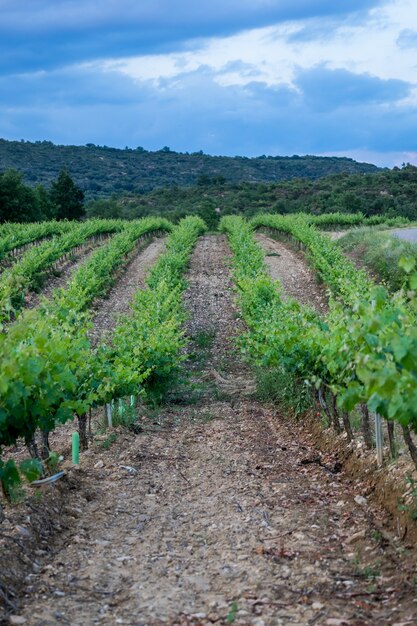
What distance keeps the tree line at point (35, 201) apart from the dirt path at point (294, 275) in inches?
704

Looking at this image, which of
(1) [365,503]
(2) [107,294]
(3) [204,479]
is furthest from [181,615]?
(2) [107,294]

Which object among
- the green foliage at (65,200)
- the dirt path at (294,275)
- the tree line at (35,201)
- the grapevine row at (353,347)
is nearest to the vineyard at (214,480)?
the grapevine row at (353,347)

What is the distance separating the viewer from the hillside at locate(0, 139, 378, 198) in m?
93.4

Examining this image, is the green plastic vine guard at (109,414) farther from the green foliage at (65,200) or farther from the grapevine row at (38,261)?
the green foliage at (65,200)

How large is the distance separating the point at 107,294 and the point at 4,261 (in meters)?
7.55

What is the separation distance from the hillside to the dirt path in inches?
1876

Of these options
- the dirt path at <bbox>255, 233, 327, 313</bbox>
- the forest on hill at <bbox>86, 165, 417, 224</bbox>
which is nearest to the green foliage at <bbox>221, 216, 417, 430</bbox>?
the dirt path at <bbox>255, 233, 327, 313</bbox>

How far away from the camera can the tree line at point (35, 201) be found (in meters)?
50.5

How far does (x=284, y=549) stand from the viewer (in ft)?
19.8

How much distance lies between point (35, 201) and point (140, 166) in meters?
55.7

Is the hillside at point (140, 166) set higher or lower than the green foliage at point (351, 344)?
higher

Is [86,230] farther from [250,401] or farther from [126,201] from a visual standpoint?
[126,201]

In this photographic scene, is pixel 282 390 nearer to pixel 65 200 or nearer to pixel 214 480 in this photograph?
pixel 214 480

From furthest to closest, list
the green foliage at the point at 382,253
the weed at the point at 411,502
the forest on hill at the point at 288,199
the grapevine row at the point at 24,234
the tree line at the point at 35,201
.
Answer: the forest on hill at the point at 288,199, the tree line at the point at 35,201, the grapevine row at the point at 24,234, the green foliage at the point at 382,253, the weed at the point at 411,502
